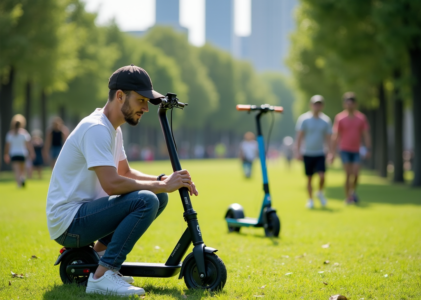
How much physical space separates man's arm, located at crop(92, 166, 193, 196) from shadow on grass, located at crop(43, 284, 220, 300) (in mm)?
767

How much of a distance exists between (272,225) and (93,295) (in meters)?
3.88

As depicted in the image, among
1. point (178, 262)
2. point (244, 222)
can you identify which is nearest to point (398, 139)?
point (244, 222)

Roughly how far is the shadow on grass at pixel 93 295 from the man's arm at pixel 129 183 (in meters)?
0.77

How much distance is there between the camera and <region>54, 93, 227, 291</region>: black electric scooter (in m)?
4.34

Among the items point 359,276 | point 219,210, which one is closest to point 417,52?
point 219,210

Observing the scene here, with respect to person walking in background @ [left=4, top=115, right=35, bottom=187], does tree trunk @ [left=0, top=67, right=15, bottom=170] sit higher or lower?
higher

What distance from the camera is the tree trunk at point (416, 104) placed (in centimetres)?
1884

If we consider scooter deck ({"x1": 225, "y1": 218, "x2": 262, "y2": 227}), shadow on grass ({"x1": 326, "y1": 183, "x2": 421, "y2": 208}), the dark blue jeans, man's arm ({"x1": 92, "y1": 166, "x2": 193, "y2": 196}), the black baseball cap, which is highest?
the black baseball cap

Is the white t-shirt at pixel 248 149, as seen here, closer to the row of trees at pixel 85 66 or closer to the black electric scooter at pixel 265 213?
the row of trees at pixel 85 66

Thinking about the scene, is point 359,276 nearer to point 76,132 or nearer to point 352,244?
point 352,244

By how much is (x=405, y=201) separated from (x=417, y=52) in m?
7.37

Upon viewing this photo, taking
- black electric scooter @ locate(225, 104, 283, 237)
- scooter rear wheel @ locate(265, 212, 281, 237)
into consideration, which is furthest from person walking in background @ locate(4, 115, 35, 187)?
scooter rear wheel @ locate(265, 212, 281, 237)

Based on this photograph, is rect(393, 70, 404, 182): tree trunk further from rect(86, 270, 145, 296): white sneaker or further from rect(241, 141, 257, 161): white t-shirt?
rect(86, 270, 145, 296): white sneaker

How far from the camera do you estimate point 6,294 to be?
433 cm
